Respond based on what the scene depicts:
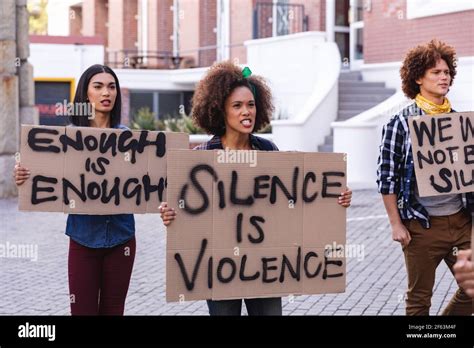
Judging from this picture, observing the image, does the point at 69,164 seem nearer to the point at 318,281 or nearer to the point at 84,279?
the point at 84,279

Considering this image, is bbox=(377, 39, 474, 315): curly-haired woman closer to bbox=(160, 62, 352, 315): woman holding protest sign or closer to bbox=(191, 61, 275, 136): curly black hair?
bbox=(160, 62, 352, 315): woman holding protest sign

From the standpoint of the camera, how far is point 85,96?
5258mm

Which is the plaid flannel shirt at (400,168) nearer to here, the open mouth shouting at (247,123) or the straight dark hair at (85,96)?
the open mouth shouting at (247,123)

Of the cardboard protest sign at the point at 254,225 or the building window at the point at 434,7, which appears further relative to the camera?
the building window at the point at 434,7

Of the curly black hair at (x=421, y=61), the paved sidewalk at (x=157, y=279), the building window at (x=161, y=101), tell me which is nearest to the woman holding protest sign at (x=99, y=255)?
the curly black hair at (x=421, y=61)

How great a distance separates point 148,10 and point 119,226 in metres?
27.2

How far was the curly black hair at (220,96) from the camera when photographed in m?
4.98

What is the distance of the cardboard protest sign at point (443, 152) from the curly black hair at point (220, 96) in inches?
36.8

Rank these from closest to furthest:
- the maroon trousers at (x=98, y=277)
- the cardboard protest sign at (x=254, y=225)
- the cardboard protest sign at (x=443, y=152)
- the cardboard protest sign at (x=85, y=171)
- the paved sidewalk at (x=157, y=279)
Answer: the cardboard protest sign at (x=254, y=225)
the maroon trousers at (x=98, y=277)
the cardboard protest sign at (x=85, y=171)
the cardboard protest sign at (x=443, y=152)
the paved sidewalk at (x=157, y=279)

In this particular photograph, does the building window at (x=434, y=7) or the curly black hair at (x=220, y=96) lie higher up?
the building window at (x=434, y=7)

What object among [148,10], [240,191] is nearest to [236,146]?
[240,191]

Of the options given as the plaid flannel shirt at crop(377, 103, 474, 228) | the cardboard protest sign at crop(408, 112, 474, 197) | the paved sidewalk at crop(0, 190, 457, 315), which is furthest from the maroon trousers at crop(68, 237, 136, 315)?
Result: the paved sidewalk at crop(0, 190, 457, 315)

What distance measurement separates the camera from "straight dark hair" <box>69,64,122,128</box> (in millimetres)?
5254

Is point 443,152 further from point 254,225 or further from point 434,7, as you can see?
point 434,7
